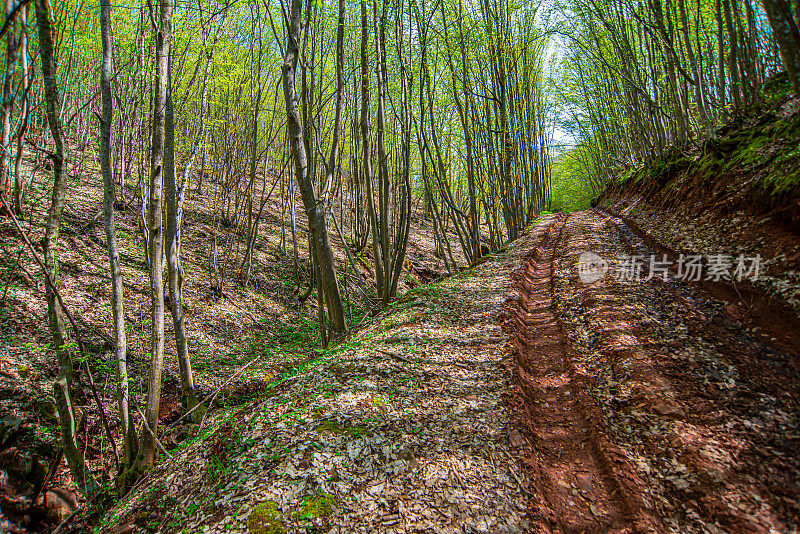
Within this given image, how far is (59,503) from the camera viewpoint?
4.45m

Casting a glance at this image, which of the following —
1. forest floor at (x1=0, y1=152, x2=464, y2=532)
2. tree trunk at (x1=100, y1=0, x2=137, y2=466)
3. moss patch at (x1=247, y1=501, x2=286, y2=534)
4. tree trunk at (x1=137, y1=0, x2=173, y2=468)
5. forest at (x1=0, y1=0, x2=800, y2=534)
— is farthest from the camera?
forest floor at (x1=0, y1=152, x2=464, y2=532)

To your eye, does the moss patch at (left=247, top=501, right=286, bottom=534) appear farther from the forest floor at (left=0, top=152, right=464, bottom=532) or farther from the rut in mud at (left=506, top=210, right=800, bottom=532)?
the forest floor at (left=0, top=152, right=464, bottom=532)

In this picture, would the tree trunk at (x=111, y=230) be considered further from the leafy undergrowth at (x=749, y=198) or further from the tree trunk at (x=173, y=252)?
the leafy undergrowth at (x=749, y=198)

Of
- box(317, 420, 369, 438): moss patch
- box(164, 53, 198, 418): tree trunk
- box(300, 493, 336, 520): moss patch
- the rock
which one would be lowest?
the rock

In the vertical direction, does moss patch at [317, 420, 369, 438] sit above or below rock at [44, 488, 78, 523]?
above

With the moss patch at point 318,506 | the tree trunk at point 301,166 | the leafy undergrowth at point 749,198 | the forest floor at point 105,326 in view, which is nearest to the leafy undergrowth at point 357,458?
the moss patch at point 318,506

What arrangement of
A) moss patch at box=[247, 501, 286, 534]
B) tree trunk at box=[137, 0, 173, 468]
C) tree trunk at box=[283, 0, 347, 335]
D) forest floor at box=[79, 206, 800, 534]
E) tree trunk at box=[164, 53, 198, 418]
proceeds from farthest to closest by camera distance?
tree trunk at box=[283, 0, 347, 335] < tree trunk at box=[164, 53, 198, 418] < tree trunk at box=[137, 0, 173, 468] < forest floor at box=[79, 206, 800, 534] < moss patch at box=[247, 501, 286, 534]

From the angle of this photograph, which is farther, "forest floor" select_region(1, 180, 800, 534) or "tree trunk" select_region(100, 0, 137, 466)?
"tree trunk" select_region(100, 0, 137, 466)

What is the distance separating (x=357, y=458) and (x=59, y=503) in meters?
4.38

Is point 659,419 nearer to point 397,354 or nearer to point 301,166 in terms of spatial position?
point 397,354

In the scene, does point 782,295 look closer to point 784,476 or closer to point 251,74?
point 784,476

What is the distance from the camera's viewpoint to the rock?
4348 millimetres

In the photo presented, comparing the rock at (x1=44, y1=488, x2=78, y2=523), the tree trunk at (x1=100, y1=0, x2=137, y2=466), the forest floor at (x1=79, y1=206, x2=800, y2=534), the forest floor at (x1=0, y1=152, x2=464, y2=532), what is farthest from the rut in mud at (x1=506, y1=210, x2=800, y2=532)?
the rock at (x1=44, y1=488, x2=78, y2=523)

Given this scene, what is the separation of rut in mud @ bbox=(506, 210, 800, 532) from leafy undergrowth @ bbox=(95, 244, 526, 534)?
0.44m
